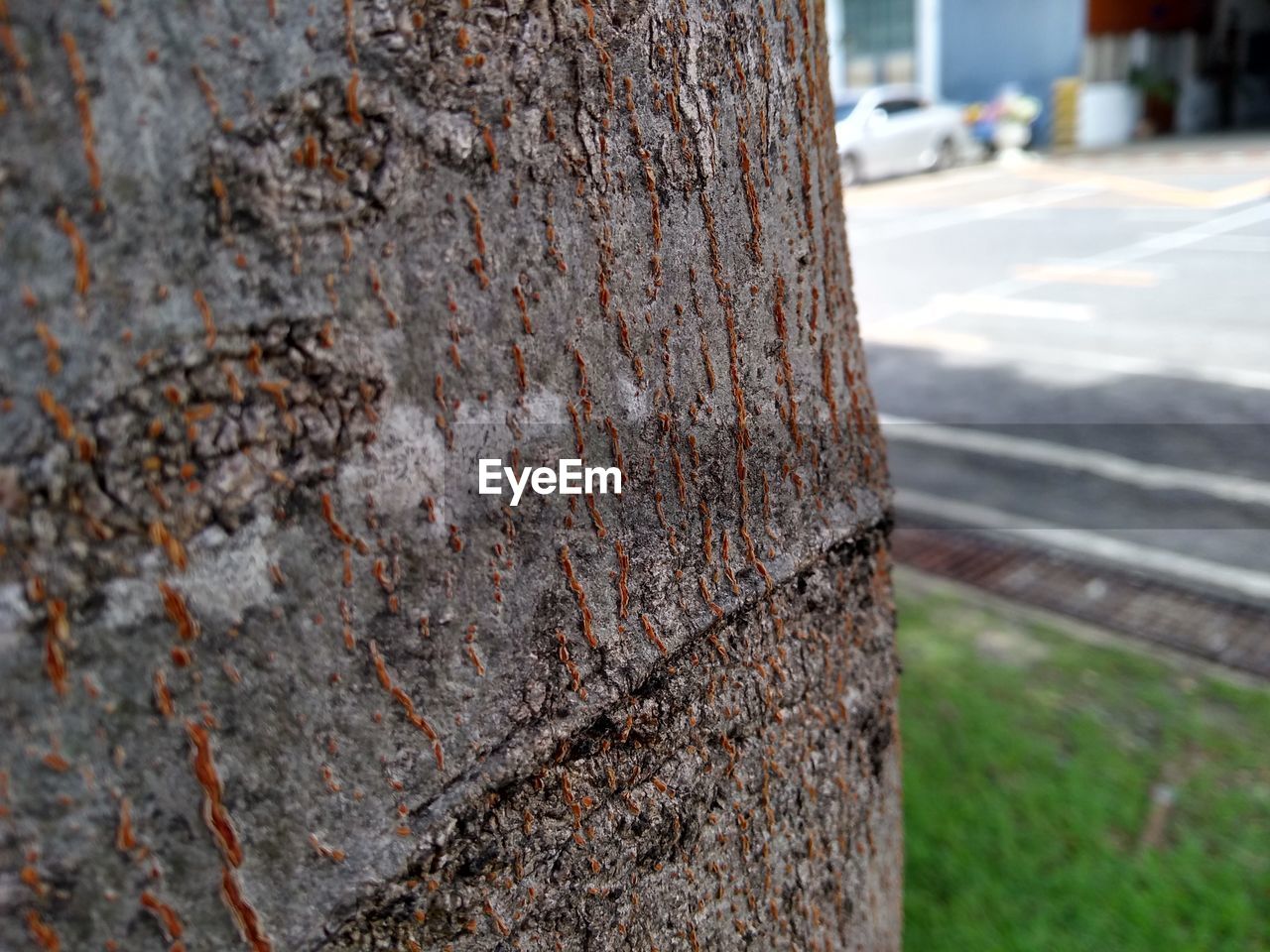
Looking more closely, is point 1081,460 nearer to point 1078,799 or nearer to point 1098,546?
point 1098,546

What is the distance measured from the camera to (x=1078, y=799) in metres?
3.12

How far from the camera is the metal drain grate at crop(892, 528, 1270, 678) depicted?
393 centimetres

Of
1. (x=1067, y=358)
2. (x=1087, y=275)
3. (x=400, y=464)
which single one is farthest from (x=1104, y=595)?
(x=1087, y=275)

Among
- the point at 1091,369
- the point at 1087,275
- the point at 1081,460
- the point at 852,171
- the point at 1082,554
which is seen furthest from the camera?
the point at 852,171

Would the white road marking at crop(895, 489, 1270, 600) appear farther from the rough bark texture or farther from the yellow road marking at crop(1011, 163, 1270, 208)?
the yellow road marking at crop(1011, 163, 1270, 208)

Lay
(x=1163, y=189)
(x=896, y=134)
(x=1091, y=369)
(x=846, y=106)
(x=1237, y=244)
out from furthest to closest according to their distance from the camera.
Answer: (x=896, y=134) → (x=846, y=106) → (x=1163, y=189) → (x=1237, y=244) → (x=1091, y=369)

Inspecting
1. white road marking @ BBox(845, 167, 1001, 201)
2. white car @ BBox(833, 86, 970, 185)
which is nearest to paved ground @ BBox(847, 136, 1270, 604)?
white road marking @ BBox(845, 167, 1001, 201)

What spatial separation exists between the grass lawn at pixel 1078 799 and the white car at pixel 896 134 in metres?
12.7

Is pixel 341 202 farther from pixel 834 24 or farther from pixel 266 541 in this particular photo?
pixel 834 24

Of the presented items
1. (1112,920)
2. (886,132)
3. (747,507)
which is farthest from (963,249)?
(747,507)

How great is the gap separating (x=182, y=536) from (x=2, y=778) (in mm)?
130

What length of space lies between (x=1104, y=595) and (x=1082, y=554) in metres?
0.40

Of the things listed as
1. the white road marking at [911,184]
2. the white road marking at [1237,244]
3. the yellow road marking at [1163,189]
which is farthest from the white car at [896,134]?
the white road marking at [1237,244]
